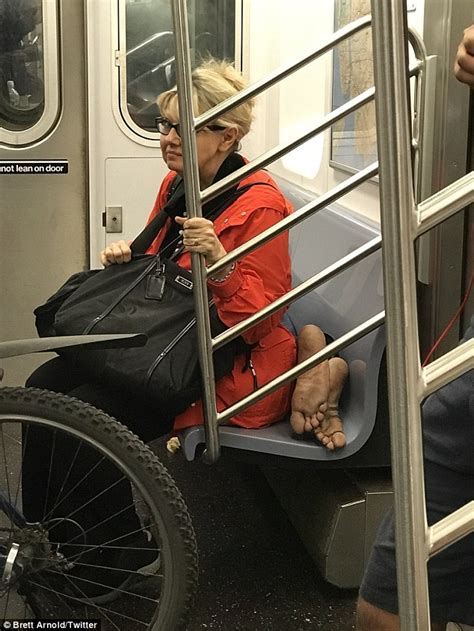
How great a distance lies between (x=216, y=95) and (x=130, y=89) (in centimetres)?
153

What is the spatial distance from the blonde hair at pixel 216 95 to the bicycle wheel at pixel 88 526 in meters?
0.92

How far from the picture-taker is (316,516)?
8.49 ft

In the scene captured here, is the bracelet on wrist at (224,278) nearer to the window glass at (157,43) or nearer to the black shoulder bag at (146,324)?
the black shoulder bag at (146,324)

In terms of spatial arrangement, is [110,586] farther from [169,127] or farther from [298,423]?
[169,127]

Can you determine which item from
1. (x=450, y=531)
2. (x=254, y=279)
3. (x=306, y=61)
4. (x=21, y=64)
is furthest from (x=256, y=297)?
(x=21, y=64)

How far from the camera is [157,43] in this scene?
3.88 metres

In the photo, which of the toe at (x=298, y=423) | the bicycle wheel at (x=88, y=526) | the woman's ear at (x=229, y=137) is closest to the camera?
the bicycle wheel at (x=88, y=526)

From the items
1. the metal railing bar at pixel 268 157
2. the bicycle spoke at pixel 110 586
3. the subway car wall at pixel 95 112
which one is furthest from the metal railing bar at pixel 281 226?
the subway car wall at pixel 95 112

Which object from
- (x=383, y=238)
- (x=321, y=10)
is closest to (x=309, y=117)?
(x=321, y=10)

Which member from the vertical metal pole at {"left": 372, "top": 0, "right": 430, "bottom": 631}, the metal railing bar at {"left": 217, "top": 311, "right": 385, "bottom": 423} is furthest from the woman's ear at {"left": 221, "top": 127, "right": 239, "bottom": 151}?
the vertical metal pole at {"left": 372, "top": 0, "right": 430, "bottom": 631}

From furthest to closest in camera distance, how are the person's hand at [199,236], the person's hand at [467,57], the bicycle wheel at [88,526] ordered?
the person's hand at [199,236] < the bicycle wheel at [88,526] < the person's hand at [467,57]

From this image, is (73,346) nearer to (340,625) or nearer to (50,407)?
(50,407)

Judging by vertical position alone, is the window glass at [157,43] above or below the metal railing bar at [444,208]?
below

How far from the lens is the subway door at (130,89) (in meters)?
3.84
